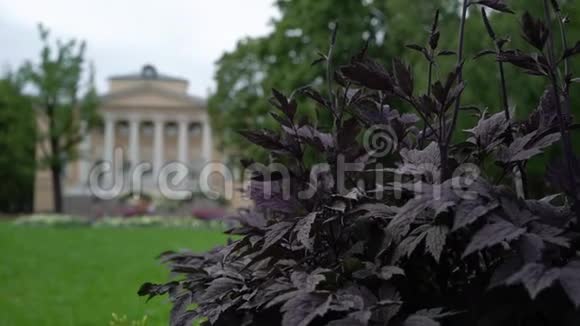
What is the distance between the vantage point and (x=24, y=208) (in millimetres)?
43250

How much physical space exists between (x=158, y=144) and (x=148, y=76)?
1093cm

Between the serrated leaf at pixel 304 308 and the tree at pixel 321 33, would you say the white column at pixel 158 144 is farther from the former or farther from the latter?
the serrated leaf at pixel 304 308

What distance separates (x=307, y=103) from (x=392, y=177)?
1698 cm

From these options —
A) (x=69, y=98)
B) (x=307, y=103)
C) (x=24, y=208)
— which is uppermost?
(x=69, y=98)

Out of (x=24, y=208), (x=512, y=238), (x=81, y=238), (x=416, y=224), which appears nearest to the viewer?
(x=512, y=238)

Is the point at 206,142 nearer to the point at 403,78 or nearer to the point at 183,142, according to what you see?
the point at 183,142

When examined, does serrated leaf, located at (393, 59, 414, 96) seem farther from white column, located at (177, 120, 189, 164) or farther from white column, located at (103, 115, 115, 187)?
white column, located at (103, 115, 115, 187)

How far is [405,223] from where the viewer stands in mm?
1257

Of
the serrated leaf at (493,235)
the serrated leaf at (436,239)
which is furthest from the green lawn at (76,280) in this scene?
the serrated leaf at (493,235)

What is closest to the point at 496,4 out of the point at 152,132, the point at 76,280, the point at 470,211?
the point at 470,211

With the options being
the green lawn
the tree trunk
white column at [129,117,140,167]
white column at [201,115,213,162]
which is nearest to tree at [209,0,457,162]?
the green lawn

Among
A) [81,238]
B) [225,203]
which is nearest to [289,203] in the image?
[81,238]

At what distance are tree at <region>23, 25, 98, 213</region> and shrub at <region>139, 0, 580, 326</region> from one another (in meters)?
31.1

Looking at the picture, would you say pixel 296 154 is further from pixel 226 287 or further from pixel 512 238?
pixel 512 238
